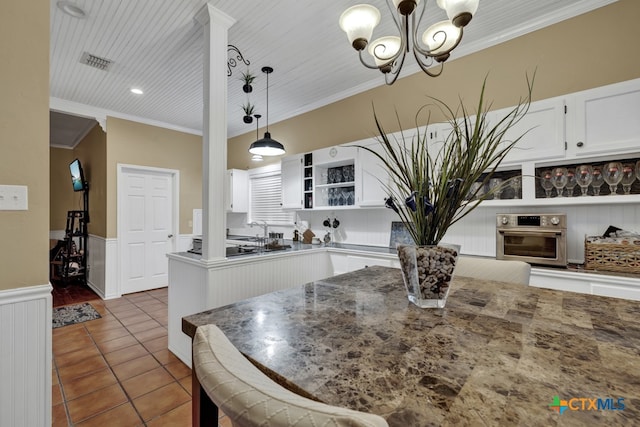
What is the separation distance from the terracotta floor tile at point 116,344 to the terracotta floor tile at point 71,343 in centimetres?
15

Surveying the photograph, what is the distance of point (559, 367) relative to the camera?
2.18 feet

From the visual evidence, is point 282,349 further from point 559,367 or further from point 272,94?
point 272,94

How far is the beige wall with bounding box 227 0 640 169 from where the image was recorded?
2113mm

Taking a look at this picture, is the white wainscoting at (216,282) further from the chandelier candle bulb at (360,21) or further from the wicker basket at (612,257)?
the wicker basket at (612,257)

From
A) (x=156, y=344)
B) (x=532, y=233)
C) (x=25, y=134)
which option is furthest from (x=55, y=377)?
(x=532, y=233)

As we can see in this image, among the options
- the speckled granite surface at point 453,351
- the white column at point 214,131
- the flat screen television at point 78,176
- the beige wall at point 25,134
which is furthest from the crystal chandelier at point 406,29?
the flat screen television at point 78,176

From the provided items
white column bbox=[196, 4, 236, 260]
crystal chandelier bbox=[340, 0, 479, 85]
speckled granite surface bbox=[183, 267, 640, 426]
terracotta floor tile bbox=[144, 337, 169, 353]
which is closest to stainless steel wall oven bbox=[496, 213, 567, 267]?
speckled granite surface bbox=[183, 267, 640, 426]

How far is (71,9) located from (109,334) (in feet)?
10.2

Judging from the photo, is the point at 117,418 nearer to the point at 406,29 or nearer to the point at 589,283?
the point at 406,29

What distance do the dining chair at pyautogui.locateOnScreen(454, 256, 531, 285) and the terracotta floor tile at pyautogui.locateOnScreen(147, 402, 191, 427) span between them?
1.97 metres

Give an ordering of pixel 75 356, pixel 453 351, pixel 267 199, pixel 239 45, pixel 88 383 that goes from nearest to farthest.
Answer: pixel 453 351
pixel 88 383
pixel 75 356
pixel 239 45
pixel 267 199

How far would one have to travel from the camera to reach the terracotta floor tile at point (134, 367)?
7.52 feet

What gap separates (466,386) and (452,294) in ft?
2.53

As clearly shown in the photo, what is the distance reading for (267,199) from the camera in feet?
16.1
